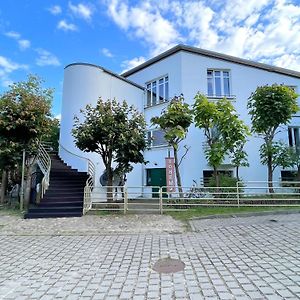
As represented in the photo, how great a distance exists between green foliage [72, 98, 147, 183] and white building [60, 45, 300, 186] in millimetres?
4191

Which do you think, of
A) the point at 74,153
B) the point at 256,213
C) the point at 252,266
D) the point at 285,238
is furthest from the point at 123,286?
the point at 74,153

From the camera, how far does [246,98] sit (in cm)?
1861

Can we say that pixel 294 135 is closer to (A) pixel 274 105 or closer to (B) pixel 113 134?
(A) pixel 274 105

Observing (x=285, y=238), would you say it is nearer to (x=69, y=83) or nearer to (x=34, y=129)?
(x=34, y=129)

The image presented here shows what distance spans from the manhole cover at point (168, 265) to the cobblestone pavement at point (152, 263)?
0.46 ft

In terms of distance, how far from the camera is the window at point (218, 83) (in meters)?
18.8

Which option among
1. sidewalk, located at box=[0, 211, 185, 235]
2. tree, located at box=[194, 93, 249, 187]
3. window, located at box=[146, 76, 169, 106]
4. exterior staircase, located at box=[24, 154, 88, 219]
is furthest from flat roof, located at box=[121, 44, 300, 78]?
sidewalk, located at box=[0, 211, 185, 235]

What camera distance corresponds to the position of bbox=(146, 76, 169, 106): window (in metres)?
19.5

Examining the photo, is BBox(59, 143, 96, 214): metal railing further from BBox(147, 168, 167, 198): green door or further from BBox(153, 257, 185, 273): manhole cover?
BBox(153, 257, 185, 273): manhole cover

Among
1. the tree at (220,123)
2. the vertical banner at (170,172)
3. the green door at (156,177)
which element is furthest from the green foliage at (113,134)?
the green door at (156,177)

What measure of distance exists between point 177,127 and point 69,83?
28.5 ft

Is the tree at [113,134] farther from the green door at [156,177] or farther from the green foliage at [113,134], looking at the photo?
the green door at [156,177]

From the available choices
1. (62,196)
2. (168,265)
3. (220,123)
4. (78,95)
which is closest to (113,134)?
(62,196)

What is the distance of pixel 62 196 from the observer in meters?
12.2
